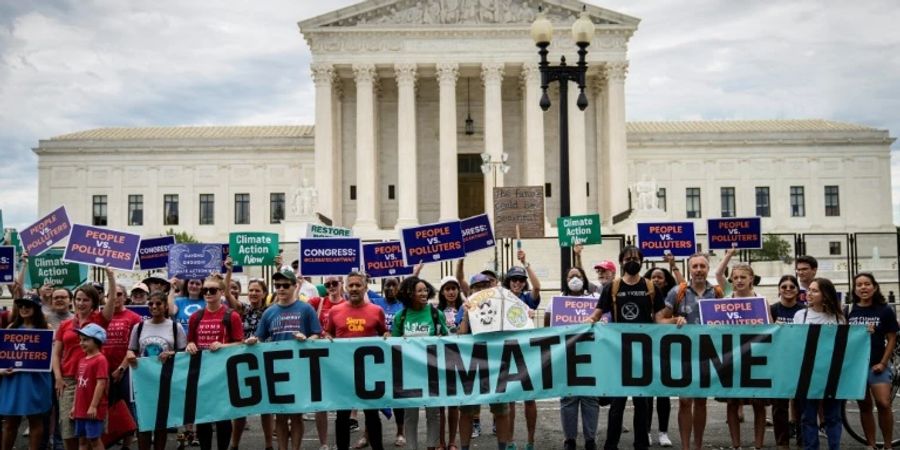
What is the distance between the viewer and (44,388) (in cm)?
1066

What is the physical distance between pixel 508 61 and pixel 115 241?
39.1 m

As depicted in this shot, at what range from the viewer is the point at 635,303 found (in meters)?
10.5

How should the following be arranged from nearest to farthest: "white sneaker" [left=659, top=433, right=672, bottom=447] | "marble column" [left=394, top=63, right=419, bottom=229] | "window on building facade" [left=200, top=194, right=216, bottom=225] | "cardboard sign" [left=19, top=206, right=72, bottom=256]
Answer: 1. "white sneaker" [left=659, top=433, right=672, bottom=447]
2. "cardboard sign" [left=19, top=206, right=72, bottom=256]
3. "marble column" [left=394, top=63, right=419, bottom=229]
4. "window on building facade" [left=200, top=194, right=216, bottom=225]

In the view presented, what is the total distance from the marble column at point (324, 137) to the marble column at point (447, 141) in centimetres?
621

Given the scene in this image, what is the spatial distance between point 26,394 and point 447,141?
4068cm

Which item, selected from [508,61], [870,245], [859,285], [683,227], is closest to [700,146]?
[870,245]

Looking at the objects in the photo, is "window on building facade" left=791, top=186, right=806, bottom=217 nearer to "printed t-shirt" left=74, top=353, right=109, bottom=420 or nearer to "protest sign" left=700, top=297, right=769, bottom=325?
"protest sign" left=700, top=297, right=769, bottom=325

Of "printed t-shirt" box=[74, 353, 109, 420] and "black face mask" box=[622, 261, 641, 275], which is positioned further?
"black face mask" box=[622, 261, 641, 275]

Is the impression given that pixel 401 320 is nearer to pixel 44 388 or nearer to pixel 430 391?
pixel 430 391

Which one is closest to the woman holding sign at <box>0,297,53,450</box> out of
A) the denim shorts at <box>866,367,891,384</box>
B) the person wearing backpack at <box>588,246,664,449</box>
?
the person wearing backpack at <box>588,246,664,449</box>

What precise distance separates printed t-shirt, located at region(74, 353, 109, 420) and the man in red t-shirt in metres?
2.51

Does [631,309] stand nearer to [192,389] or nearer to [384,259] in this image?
[192,389]

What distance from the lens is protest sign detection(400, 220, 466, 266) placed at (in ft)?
48.2

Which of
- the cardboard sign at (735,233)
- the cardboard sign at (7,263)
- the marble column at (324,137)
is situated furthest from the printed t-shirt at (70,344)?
the marble column at (324,137)
